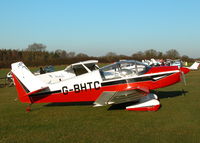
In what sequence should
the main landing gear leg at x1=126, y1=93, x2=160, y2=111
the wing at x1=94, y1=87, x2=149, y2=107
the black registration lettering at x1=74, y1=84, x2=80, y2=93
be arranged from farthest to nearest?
the black registration lettering at x1=74, y1=84, x2=80, y2=93, the main landing gear leg at x1=126, y1=93, x2=160, y2=111, the wing at x1=94, y1=87, x2=149, y2=107

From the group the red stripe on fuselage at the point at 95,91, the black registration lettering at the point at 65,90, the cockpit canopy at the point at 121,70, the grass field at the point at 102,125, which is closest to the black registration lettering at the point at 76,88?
the red stripe on fuselage at the point at 95,91

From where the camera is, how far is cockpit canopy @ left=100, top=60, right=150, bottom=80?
7.89 m

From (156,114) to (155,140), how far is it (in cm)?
218

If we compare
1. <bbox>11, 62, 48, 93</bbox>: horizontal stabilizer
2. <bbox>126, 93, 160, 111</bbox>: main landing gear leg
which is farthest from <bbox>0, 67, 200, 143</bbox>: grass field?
<bbox>11, 62, 48, 93</bbox>: horizontal stabilizer

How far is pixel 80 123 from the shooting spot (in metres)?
6.36

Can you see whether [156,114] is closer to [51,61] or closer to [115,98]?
[115,98]

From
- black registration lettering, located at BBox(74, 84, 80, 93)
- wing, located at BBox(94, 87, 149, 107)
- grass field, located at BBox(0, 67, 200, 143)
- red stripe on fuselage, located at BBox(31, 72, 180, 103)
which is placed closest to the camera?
grass field, located at BBox(0, 67, 200, 143)

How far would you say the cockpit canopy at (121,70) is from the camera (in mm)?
7887

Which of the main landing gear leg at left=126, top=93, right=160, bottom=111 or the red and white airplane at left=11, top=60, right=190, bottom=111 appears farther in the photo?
the red and white airplane at left=11, top=60, right=190, bottom=111

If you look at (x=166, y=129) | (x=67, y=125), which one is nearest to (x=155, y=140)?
(x=166, y=129)

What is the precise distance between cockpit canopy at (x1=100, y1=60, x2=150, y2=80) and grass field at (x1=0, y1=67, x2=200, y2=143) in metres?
1.28

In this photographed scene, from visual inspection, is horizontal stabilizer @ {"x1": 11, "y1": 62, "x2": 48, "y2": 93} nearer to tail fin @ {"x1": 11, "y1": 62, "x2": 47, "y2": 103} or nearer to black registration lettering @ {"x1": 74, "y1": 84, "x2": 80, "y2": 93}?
tail fin @ {"x1": 11, "y1": 62, "x2": 47, "y2": 103}

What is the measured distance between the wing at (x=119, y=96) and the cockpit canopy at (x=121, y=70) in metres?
0.94

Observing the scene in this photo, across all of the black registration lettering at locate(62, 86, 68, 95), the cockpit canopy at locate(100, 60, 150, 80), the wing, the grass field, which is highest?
the cockpit canopy at locate(100, 60, 150, 80)
